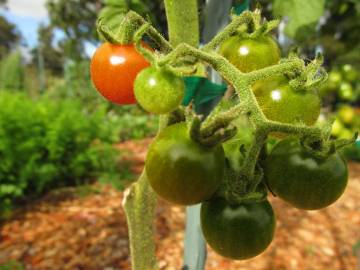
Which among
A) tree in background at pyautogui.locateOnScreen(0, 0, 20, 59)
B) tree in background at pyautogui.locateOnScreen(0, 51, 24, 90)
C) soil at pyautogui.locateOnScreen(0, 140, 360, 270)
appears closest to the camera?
soil at pyautogui.locateOnScreen(0, 140, 360, 270)

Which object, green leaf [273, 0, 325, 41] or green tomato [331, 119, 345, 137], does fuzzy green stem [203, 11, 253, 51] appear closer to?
green leaf [273, 0, 325, 41]

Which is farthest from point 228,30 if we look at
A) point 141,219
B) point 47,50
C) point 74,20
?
point 47,50

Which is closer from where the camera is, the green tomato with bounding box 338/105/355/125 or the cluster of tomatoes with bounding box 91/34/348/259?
the cluster of tomatoes with bounding box 91/34/348/259

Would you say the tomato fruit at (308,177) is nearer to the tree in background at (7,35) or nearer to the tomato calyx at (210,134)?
the tomato calyx at (210,134)

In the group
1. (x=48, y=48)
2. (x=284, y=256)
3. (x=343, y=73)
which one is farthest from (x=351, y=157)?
(x=48, y=48)

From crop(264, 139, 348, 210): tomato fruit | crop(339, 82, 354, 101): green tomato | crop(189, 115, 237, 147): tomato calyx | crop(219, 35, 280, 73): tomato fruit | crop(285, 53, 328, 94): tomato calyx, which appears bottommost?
crop(339, 82, 354, 101): green tomato

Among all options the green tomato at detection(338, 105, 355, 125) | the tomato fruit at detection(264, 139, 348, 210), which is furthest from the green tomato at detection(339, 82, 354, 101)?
the tomato fruit at detection(264, 139, 348, 210)

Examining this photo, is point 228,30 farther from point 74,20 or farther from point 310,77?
point 74,20
